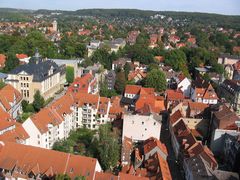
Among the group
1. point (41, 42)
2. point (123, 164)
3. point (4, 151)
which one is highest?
point (41, 42)

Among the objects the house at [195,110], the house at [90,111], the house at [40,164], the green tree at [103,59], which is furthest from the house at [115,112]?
the green tree at [103,59]

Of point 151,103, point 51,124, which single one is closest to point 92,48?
point 151,103

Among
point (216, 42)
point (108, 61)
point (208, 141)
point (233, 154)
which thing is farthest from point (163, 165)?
point (216, 42)

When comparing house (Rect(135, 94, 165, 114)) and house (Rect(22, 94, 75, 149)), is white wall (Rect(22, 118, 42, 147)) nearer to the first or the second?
house (Rect(22, 94, 75, 149))

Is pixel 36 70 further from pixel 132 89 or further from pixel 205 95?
pixel 205 95

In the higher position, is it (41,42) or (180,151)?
(41,42)

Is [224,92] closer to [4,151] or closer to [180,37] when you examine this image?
[4,151]
